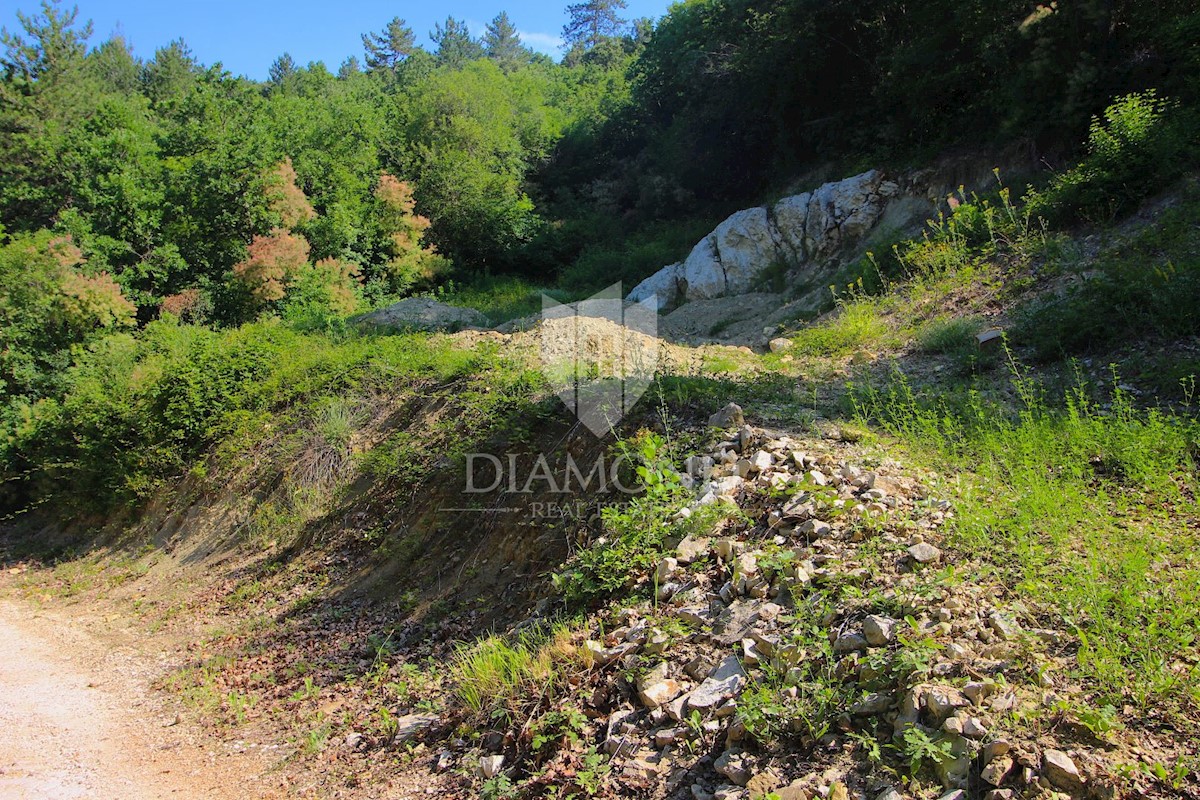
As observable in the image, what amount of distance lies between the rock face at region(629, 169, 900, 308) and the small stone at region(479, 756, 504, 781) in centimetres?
1270

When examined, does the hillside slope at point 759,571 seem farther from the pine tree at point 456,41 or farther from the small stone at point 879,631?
the pine tree at point 456,41

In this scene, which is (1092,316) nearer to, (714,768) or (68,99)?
(714,768)

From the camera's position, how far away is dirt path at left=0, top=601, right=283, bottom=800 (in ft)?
14.7

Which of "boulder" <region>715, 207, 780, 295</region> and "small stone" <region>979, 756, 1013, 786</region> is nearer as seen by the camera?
"small stone" <region>979, 756, 1013, 786</region>

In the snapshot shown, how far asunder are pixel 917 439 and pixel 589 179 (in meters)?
24.9

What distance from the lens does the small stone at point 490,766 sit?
12.1 ft

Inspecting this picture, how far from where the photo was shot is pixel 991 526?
12.6 ft

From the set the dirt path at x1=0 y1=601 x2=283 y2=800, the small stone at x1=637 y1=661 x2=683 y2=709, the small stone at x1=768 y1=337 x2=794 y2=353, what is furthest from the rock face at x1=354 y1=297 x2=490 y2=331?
the small stone at x1=637 y1=661 x2=683 y2=709

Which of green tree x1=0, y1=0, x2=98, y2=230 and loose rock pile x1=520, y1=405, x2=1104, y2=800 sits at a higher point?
green tree x1=0, y1=0, x2=98, y2=230

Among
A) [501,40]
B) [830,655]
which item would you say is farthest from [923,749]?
[501,40]

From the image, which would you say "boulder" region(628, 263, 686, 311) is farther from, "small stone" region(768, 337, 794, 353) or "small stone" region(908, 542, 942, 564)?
"small stone" region(908, 542, 942, 564)

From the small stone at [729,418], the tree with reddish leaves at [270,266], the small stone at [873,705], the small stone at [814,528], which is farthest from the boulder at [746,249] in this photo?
the small stone at [873,705]

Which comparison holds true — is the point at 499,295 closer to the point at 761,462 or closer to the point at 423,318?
the point at 423,318

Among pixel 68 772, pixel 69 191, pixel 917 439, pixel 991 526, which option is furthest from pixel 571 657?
pixel 69 191
